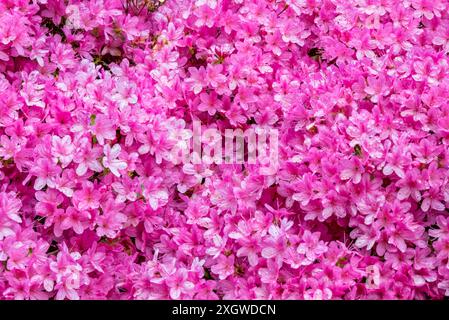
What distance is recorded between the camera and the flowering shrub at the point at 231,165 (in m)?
2.64

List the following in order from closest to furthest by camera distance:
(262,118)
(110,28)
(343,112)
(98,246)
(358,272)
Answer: (358,272), (98,246), (343,112), (262,118), (110,28)

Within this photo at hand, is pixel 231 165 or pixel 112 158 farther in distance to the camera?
pixel 231 165

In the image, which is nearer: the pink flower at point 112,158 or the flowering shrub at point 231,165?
the flowering shrub at point 231,165

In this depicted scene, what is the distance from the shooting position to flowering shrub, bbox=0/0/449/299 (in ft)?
8.68

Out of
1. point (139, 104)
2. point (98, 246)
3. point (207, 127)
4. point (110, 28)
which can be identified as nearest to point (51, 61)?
point (110, 28)

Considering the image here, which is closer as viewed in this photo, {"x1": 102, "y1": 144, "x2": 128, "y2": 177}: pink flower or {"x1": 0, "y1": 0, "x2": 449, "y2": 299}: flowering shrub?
{"x1": 0, "y1": 0, "x2": 449, "y2": 299}: flowering shrub

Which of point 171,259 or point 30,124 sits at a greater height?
point 30,124

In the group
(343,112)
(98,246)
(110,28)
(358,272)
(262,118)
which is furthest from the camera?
(110,28)

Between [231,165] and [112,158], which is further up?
[112,158]

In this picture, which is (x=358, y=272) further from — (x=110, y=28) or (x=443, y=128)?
(x=110, y=28)

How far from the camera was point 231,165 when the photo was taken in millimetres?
3039

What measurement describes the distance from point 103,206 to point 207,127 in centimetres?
66

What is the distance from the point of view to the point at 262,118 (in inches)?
125
